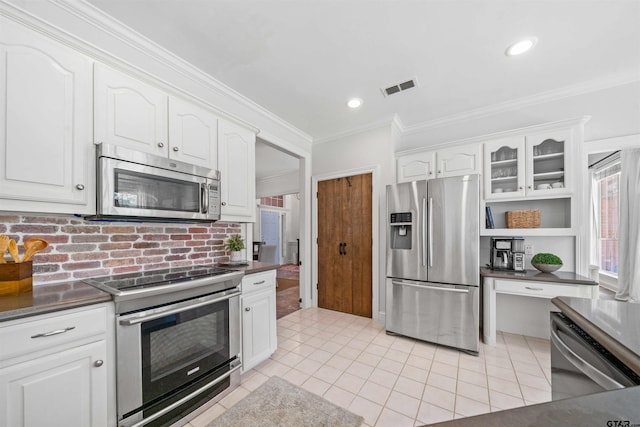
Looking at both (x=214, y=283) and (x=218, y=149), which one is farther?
(x=218, y=149)

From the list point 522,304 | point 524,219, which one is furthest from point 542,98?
point 522,304

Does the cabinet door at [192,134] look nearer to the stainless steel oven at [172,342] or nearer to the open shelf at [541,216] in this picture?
the stainless steel oven at [172,342]

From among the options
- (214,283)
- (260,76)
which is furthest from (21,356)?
(260,76)

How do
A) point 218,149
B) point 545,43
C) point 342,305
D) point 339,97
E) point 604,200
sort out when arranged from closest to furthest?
point 545,43
point 218,149
point 339,97
point 342,305
point 604,200

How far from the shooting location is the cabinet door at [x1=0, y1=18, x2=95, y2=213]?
1248 millimetres

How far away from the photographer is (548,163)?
258 cm

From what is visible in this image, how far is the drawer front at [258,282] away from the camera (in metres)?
2.08

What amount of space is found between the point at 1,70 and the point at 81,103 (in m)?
0.30

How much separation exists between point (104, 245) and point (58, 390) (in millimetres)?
938

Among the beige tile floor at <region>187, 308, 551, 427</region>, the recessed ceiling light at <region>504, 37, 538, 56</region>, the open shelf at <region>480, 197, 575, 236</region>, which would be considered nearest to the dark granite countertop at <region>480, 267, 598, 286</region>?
the open shelf at <region>480, 197, 575, 236</region>

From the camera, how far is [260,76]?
→ 238 centimetres

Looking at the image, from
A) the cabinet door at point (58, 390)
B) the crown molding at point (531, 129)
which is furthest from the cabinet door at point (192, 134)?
the crown molding at point (531, 129)

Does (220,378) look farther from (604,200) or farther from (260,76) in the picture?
(604,200)

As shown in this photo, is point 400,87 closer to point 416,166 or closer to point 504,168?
point 416,166
